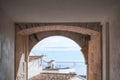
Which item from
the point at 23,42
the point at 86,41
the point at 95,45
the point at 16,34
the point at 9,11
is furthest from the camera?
the point at 86,41

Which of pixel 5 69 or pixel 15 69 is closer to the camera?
pixel 5 69

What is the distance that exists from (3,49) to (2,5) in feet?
3.01

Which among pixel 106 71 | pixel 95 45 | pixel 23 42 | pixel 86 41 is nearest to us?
pixel 106 71

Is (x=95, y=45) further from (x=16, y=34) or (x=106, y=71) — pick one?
(x=16, y=34)

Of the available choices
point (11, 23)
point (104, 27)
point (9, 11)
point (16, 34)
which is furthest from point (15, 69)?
point (104, 27)

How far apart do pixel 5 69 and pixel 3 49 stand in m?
0.43

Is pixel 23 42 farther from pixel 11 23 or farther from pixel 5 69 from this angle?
pixel 5 69

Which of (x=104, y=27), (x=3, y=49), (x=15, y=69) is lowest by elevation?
(x=15, y=69)

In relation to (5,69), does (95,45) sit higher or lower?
higher

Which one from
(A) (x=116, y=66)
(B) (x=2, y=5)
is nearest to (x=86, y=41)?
(A) (x=116, y=66)

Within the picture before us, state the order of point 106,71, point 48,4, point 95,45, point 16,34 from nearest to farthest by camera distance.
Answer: point 48,4
point 106,71
point 16,34
point 95,45

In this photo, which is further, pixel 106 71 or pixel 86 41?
pixel 86 41

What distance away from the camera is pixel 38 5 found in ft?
13.1

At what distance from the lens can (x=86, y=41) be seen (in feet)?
25.7
